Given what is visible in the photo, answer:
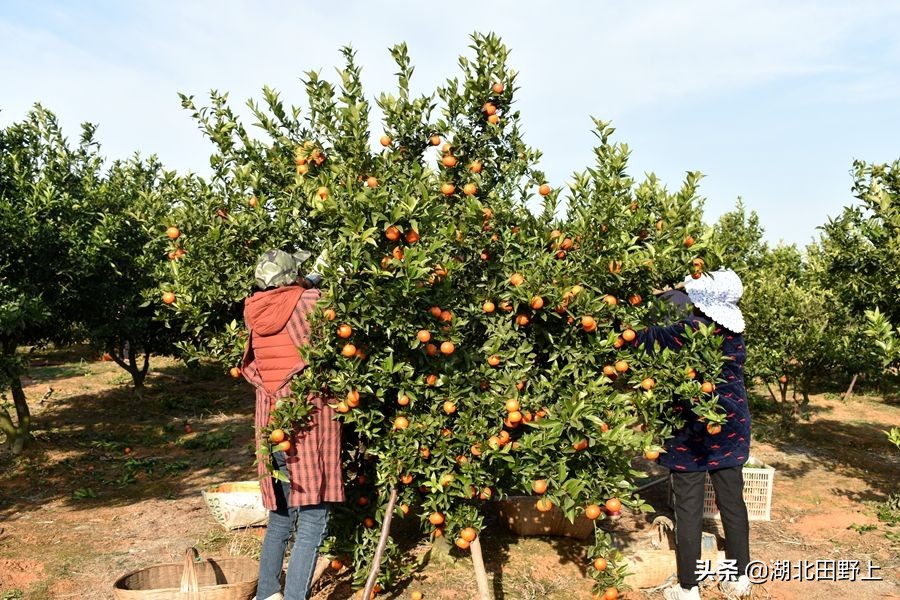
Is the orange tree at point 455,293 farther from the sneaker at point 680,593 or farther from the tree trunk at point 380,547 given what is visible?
the sneaker at point 680,593

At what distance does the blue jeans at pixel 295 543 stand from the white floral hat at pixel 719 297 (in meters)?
2.97

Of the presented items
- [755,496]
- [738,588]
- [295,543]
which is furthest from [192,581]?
[755,496]

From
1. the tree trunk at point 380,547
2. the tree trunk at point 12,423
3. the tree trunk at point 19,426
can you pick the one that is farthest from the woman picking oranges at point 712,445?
the tree trunk at point 19,426

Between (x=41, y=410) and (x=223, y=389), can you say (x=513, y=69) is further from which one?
(x=223, y=389)

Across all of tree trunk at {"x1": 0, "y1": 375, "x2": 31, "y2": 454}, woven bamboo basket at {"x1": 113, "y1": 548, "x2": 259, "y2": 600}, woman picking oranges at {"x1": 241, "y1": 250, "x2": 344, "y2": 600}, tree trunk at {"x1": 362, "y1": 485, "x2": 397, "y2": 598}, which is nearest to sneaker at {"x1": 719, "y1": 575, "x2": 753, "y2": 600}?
tree trunk at {"x1": 362, "y1": 485, "x2": 397, "y2": 598}

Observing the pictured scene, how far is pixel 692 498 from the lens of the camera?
15.4 feet

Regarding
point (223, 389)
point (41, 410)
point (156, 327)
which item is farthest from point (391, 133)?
point (223, 389)

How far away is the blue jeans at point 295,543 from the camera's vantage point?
411cm

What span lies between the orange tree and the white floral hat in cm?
50

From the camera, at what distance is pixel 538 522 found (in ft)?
18.8

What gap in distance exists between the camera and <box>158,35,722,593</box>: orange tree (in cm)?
376

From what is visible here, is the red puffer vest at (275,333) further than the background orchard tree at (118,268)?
No

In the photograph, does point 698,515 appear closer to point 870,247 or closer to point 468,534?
point 468,534

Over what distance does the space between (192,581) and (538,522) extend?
2933mm
